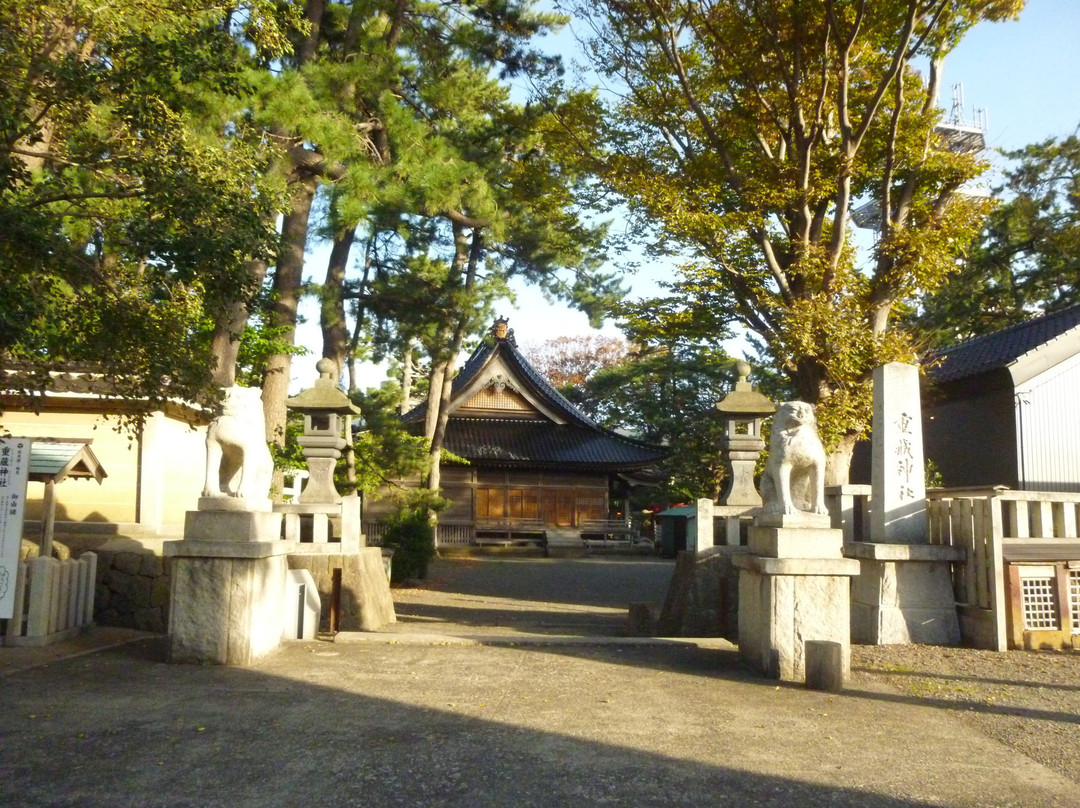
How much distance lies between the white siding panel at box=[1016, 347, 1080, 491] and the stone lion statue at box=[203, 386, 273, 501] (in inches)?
627

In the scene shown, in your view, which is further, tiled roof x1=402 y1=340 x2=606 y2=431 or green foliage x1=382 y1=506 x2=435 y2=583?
tiled roof x1=402 y1=340 x2=606 y2=431

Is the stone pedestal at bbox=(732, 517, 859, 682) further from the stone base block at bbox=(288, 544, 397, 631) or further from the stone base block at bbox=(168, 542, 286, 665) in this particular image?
the stone base block at bbox=(288, 544, 397, 631)

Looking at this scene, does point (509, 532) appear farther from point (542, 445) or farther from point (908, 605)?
point (908, 605)

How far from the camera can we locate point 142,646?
8617 mm

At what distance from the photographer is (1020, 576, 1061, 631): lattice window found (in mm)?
8680

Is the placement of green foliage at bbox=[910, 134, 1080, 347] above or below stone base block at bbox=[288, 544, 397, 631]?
above

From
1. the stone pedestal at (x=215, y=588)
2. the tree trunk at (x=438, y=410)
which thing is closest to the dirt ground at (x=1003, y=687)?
the stone pedestal at (x=215, y=588)

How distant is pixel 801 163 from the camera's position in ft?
43.1

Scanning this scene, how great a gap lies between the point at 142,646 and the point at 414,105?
1127 cm

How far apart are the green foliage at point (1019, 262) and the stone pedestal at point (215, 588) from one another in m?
20.8

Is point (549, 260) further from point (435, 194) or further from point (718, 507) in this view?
point (718, 507)

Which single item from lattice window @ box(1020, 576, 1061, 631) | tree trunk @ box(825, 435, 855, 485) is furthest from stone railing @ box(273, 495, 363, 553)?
lattice window @ box(1020, 576, 1061, 631)

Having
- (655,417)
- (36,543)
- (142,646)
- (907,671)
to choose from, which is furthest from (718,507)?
(655,417)

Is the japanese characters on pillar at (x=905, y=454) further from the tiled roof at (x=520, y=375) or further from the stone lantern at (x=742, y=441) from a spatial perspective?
the tiled roof at (x=520, y=375)
